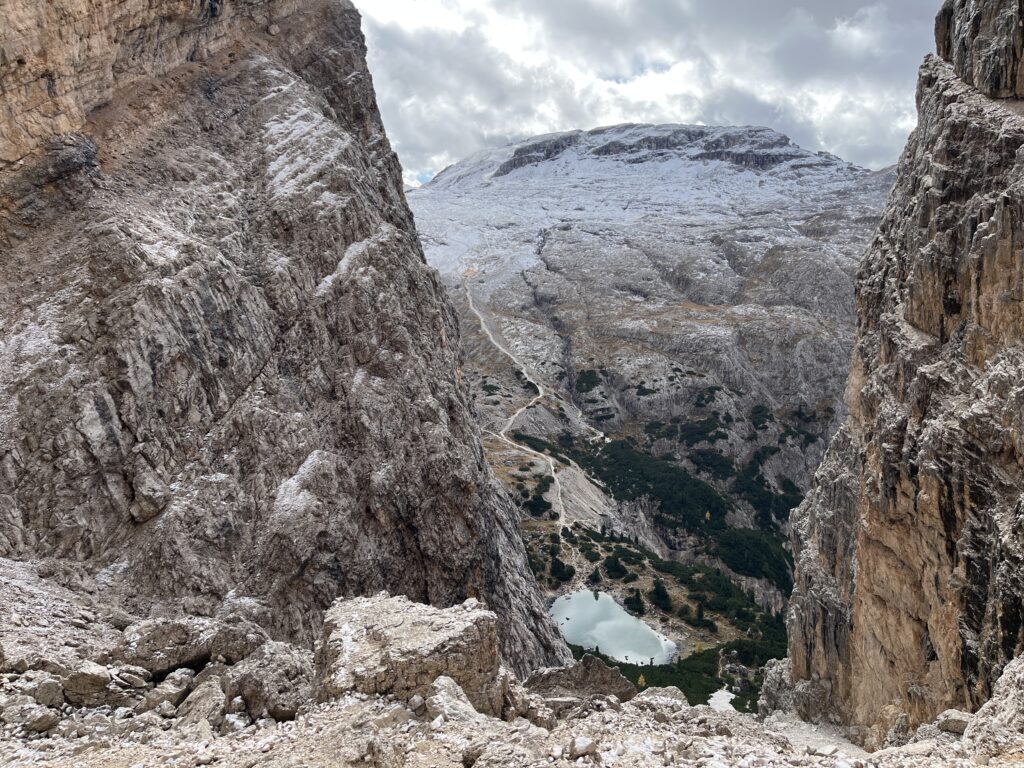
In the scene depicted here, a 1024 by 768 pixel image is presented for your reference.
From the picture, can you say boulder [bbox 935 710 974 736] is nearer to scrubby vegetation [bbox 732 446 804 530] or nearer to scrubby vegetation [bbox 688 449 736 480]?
scrubby vegetation [bbox 732 446 804 530]

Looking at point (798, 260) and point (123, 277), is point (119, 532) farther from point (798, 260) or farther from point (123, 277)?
point (798, 260)

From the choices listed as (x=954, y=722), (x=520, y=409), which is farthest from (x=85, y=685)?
(x=520, y=409)

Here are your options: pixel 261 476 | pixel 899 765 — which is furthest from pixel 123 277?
pixel 899 765

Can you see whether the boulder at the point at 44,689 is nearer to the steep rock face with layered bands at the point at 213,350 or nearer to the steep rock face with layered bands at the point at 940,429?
the steep rock face with layered bands at the point at 213,350

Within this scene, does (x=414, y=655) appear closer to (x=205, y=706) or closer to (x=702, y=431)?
(x=205, y=706)

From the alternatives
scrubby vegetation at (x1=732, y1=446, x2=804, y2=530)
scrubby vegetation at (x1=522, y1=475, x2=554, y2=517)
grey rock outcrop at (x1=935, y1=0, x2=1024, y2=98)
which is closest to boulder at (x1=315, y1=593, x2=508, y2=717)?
grey rock outcrop at (x1=935, y1=0, x2=1024, y2=98)
